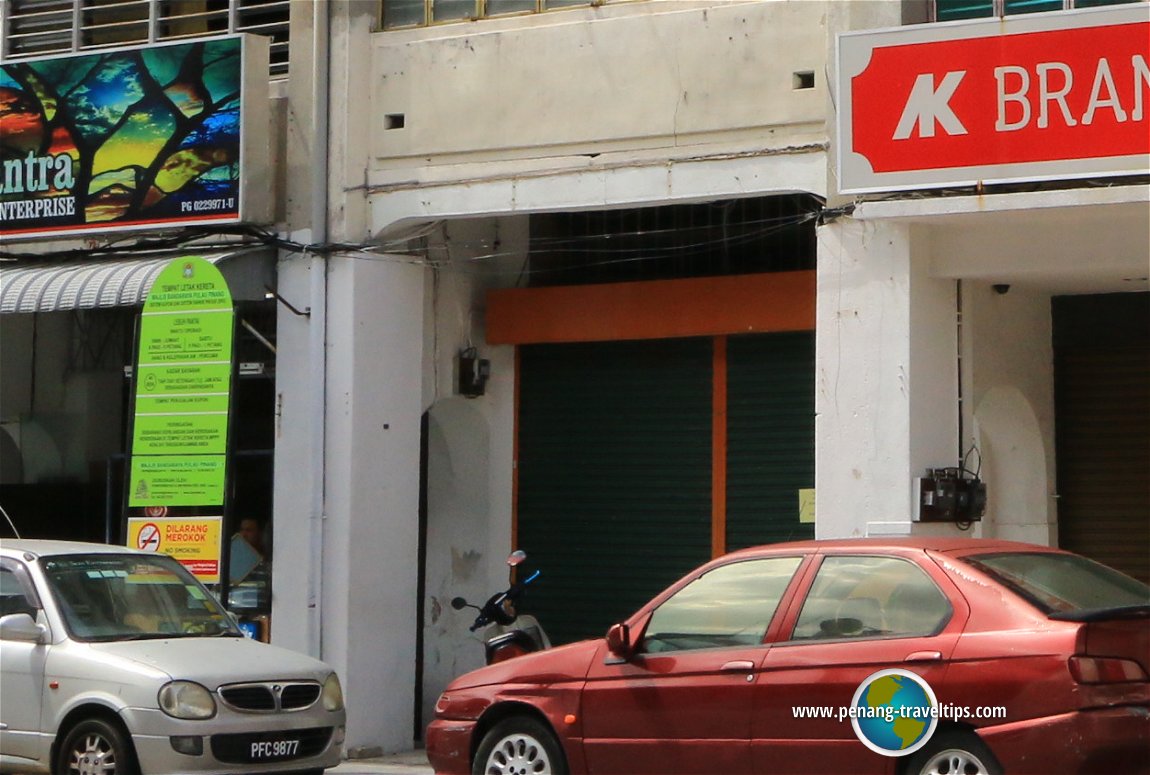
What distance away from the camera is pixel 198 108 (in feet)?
48.5

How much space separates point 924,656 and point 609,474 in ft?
25.0

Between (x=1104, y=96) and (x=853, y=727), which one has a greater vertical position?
(x=1104, y=96)

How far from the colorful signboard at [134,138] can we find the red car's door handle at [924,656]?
26.4ft

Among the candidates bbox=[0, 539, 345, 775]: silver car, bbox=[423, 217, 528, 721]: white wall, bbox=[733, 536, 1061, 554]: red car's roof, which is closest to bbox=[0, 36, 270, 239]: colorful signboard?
bbox=[423, 217, 528, 721]: white wall

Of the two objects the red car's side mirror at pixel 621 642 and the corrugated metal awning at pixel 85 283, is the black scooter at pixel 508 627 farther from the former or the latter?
the red car's side mirror at pixel 621 642

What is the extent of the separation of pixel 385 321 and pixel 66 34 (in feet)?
14.7

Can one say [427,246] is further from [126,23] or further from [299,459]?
[126,23]

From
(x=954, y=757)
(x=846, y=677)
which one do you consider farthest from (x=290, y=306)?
(x=954, y=757)

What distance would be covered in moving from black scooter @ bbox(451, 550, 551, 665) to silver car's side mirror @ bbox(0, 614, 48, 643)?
161 inches

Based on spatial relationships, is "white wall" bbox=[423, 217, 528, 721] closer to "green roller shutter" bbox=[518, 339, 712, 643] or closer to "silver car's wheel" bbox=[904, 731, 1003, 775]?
"green roller shutter" bbox=[518, 339, 712, 643]

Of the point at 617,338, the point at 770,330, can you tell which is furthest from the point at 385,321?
the point at 770,330

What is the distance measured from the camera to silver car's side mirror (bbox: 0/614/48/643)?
1043cm

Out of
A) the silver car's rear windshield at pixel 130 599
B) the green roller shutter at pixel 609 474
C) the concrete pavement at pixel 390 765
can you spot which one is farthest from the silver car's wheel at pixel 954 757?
the green roller shutter at pixel 609 474

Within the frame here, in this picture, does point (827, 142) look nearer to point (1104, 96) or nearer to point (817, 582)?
point (1104, 96)
